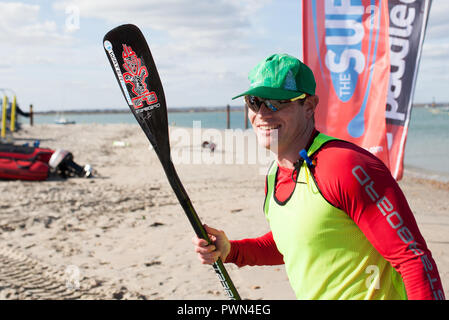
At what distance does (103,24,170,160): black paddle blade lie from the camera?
2.01 meters

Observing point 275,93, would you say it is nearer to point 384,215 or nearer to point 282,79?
point 282,79

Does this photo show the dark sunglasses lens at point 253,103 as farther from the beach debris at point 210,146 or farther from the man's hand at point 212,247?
the beach debris at point 210,146

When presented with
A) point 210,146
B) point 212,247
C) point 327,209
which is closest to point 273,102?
point 327,209

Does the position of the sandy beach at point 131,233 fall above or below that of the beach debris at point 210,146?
above

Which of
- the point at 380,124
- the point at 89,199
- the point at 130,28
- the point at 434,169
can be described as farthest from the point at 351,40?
the point at 434,169

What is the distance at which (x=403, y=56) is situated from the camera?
15.0 feet

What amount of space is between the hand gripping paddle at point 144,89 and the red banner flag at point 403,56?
3.19 metres

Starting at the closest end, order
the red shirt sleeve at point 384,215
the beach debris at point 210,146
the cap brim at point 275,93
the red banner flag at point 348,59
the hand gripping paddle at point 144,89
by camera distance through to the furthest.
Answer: the red shirt sleeve at point 384,215 < the cap brim at point 275,93 < the hand gripping paddle at point 144,89 < the red banner flag at point 348,59 < the beach debris at point 210,146

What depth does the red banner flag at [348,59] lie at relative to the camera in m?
4.51

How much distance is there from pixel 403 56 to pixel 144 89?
11.1 ft

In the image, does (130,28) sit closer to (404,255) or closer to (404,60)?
(404,255)

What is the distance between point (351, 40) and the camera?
14.9 feet

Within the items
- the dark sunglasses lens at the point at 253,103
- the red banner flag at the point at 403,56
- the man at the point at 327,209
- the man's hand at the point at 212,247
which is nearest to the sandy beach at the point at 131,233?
the red banner flag at the point at 403,56

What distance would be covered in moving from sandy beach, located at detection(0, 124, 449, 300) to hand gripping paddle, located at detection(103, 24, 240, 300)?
9.71ft
